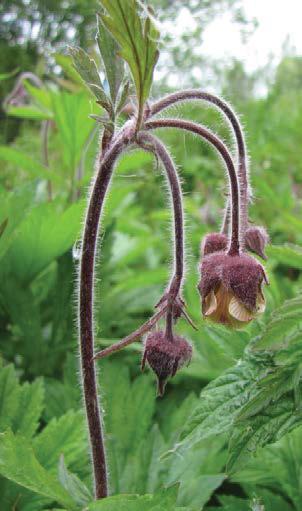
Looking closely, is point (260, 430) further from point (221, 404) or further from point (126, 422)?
point (126, 422)

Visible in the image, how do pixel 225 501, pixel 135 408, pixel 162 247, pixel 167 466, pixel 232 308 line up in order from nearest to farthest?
pixel 232 308 → pixel 225 501 → pixel 167 466 → pixel 135 408 → pixel 162 247

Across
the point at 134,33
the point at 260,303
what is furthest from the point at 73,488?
the point at 134,33

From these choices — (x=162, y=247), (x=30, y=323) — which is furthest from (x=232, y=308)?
(x=162, y=247)

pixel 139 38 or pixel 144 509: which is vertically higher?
pixel 139 38

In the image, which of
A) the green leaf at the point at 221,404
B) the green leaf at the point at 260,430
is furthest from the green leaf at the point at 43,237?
the green leaf at the point at 260,430

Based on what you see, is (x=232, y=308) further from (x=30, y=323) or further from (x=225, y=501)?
(x=30, y=323)

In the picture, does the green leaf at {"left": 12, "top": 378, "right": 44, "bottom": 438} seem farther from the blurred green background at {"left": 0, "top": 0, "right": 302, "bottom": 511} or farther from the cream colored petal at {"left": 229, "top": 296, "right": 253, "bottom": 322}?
the cream colored petal at {"left": 229, "top": 296, "right": 253, "bottom": 322}
